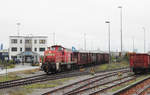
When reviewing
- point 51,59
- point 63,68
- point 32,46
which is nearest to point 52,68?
point 51,59

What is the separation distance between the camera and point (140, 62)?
1114 inches

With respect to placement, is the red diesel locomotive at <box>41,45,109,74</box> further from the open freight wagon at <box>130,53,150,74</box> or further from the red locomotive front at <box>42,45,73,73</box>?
the open freight wagon at <box>130,53,150,74</box>

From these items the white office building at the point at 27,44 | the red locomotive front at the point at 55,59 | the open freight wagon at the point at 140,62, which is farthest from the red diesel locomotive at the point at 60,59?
the white office building at the point at 27,44

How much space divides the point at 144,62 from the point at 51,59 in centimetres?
1121

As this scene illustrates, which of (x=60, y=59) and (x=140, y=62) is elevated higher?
(x=60, y=59)

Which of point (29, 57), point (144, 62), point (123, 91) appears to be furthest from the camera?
point (29, 57)

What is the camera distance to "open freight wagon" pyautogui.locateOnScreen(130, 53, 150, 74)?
28172mm

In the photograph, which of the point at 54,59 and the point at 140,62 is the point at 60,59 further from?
the point at 140,62

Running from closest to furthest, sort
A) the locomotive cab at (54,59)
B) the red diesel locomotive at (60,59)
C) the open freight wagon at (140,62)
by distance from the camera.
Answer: the open freight wagon at (140,62)
the locomotive cab at (54,59)
the red diesel locomotive at (60,59)

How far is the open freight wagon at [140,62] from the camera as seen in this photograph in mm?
28172

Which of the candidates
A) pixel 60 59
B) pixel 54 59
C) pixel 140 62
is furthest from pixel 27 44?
pixel 140 62

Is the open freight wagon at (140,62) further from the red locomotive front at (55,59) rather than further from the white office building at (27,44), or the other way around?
the white office building at (27,44)

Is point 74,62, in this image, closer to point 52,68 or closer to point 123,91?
point 52,68

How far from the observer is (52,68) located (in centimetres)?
2864
